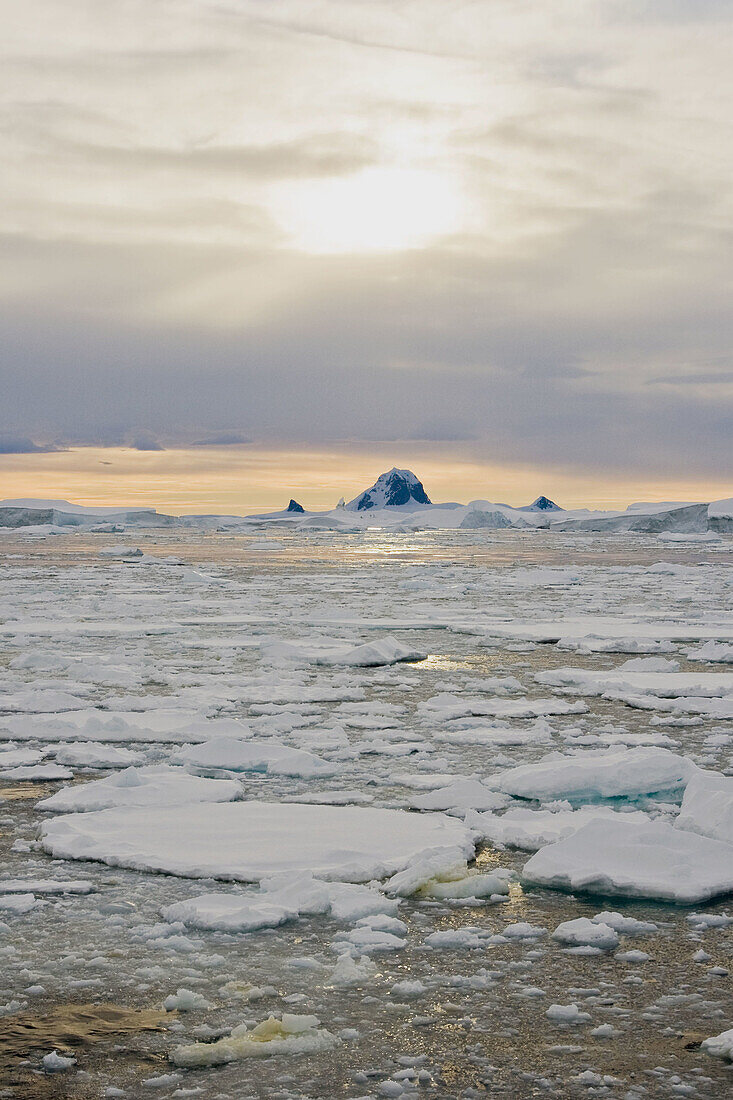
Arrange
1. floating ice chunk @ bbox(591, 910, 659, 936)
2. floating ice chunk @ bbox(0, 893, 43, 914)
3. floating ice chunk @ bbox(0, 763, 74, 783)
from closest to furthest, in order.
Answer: floating ice chunk @ bbox(591, 910, 659, 936)
floating ice chunk @ bbox(0, 893, 43, 914)
floating ice chunk @ bbox(0, 763, 74, 783)

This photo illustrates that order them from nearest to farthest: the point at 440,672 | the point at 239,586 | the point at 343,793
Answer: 1. the point at 343,793
2. the point at 440,672
3. the point at 239,586

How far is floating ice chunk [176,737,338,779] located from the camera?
19.8ft

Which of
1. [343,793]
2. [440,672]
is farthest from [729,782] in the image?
[440,672]

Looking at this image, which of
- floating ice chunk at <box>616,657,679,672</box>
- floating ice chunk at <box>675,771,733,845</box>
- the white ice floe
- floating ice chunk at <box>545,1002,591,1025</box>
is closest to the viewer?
floating ice chunk at <box>545,1002,591,1025</box>

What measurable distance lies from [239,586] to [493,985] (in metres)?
19.6

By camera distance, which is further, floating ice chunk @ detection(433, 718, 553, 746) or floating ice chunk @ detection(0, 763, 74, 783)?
floating ice chunk @ detection(433, 718, 553, 746)

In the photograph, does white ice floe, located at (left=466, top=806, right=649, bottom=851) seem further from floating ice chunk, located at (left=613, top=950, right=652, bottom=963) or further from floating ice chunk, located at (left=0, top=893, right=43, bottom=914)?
floating ice chunk, located at (left=0, top=893, right=43, bottom=914)

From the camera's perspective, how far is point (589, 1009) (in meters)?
3.03

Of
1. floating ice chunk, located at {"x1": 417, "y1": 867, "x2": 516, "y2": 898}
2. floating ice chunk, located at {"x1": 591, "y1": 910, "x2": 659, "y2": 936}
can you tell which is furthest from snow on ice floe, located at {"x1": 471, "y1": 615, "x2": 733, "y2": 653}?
floating ice chunk, located at {"x1": 591, "y1": 910, "x2": 659, "y2": 936}

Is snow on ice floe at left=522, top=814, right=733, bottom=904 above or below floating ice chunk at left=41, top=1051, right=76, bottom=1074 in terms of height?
above

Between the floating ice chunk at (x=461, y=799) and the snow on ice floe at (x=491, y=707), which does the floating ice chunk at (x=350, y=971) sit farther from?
the snow on ice floe at (x=491, y=707)

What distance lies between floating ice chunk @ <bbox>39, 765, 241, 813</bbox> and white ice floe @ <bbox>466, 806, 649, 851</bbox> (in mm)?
1442

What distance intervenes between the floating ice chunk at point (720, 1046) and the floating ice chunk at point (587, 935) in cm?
72

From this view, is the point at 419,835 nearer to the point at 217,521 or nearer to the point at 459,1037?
the point at 459,1037
